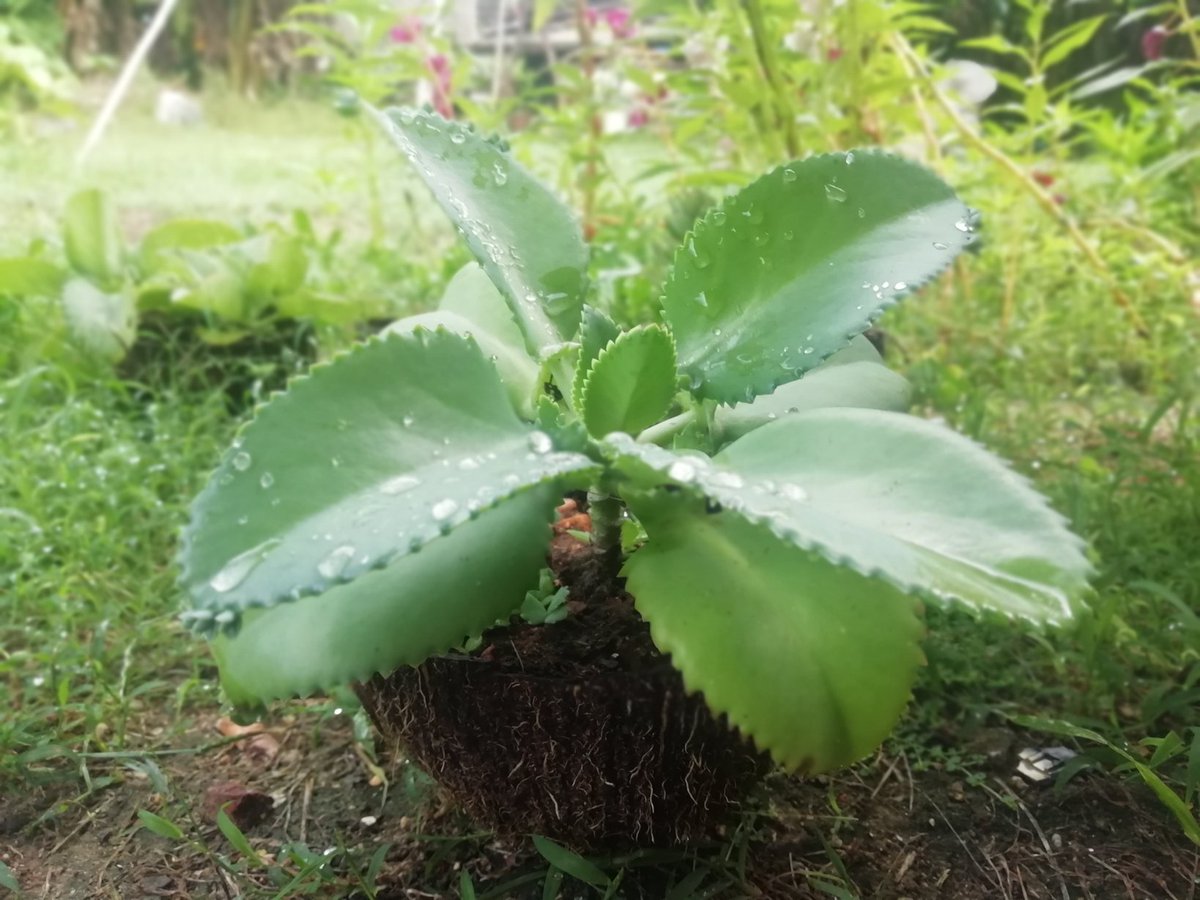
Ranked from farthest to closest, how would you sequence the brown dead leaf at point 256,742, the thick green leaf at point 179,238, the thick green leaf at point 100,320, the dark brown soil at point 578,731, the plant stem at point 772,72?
the thick green leaf at point 179,238 < the thick green leaf at point 100,320 < the plant stem at point 772,72 < the brown dead leaf at point 256,742 < the dark brown soil at point 578,731

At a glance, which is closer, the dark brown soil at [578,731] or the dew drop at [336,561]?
the dew drop at [336,561]

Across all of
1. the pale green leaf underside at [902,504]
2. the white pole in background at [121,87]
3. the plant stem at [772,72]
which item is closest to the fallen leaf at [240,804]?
the pale green leaf underside at [902,504]

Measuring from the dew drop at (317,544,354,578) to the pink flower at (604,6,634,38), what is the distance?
5.39 ft

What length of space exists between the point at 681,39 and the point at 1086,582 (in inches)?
61.5

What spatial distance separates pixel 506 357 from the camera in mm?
693

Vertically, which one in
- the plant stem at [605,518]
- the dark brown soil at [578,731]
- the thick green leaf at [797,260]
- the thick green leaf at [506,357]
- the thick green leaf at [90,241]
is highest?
the thick green leaf at [797,260]

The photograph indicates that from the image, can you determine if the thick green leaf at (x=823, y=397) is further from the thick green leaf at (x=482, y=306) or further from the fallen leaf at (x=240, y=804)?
the fallen leaf at (x=240, y=804)

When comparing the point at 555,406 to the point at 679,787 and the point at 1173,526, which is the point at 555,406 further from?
the point at 1173,526

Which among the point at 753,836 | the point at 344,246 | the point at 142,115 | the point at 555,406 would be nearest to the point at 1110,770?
the point at 753,836

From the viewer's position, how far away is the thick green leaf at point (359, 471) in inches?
15.8

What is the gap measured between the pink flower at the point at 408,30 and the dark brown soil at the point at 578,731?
4.95ft

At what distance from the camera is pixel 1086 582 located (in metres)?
0.40

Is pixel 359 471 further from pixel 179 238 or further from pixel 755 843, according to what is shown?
pixel 179 238

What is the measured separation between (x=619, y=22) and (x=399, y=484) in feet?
5.55
